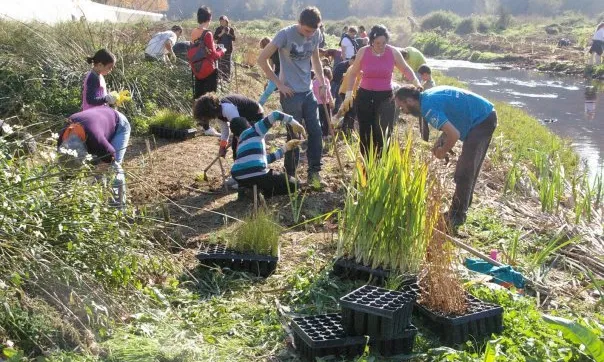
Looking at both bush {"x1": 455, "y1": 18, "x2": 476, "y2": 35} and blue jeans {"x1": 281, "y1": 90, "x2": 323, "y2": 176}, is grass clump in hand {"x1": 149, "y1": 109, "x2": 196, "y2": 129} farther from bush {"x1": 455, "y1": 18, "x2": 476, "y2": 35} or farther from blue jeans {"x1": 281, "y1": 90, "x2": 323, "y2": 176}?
bush {"x1": 455, "y1": 18, "x2": 476, "y2": 35}

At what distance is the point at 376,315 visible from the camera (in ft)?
11.9

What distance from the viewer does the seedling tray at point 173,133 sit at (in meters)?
9.48

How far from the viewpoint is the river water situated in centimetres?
1389

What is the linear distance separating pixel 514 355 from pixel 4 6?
15032 millimetres

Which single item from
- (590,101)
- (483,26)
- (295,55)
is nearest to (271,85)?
(295,55)

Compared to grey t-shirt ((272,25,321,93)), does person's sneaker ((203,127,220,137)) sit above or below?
below

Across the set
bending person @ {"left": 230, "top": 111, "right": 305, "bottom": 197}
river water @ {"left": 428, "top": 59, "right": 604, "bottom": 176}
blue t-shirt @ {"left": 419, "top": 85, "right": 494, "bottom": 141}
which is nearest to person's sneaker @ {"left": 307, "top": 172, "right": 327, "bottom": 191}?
bending person @ {"left": 230, "top": 111, "right": 305, "bottom": 197}

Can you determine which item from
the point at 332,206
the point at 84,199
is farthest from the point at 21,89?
the point at 84,199

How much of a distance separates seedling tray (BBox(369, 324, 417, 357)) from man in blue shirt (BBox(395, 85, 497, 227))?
7.74ft

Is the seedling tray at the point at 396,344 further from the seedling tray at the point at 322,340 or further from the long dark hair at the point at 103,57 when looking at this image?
the long dark hair at the point at 103,57

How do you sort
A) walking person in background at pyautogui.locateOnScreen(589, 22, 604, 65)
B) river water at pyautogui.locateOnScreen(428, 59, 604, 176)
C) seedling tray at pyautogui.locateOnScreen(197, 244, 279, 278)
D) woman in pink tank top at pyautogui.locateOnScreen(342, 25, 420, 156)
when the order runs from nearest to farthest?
seedling tray at pyautogui.locateOnScreen(197, 244, 279, 278) < woman in pink tank top at pyautogui.locateOnScreen(342, 25, 420, 156) < river water at pyautogui.locateOnScreen(428, 59, 604, 176) < walking person in background at pyautogui.locateOnScreen(589, 22, 604, 65)

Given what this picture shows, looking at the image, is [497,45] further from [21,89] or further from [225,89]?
[21,89]

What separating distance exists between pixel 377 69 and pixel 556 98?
13.9 metres

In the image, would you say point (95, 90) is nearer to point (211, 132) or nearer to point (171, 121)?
point (171, 121)
